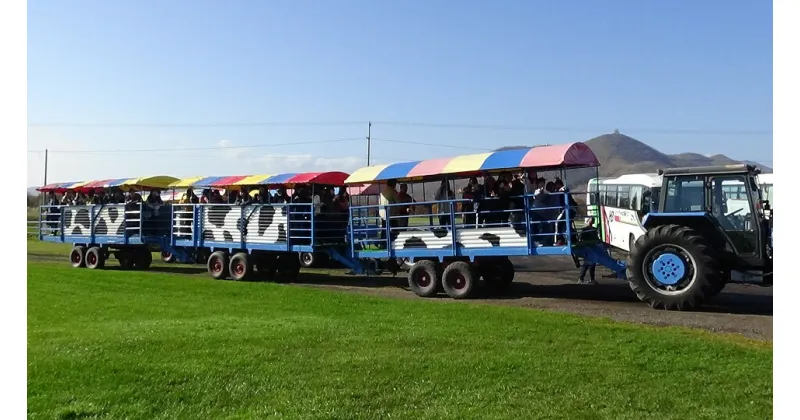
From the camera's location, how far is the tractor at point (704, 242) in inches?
424

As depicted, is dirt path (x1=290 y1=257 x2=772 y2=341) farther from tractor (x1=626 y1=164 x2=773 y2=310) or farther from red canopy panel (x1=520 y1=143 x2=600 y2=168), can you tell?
red canopy panel (x1=520 y1=143 x2=600 y2=168)

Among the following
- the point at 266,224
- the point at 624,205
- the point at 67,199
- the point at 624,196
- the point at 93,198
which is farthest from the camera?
the point at 624,196

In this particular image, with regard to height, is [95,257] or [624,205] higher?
[624,205]

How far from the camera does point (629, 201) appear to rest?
25047 mm

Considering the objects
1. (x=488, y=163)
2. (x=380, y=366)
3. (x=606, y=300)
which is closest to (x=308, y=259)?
(x=488, y=163)

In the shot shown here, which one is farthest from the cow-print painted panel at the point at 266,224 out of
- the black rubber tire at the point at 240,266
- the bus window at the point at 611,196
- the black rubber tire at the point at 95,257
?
the bus window at the point at 611,196

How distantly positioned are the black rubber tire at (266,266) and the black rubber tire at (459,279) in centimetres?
586

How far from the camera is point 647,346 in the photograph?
7.69 metres

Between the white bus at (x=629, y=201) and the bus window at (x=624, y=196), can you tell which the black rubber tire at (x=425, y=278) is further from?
the bus window at (x=624, y=196)

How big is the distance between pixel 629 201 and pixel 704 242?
14561 mm

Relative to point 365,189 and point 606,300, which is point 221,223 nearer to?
point 365,189

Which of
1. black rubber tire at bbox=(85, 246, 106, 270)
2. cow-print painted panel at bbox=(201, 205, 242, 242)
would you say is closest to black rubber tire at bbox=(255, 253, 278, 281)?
cow-print painted panel at bbox=(201, 205, 242, 242)

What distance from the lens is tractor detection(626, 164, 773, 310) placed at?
10.8 m

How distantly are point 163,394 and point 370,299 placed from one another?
628 centimetres
